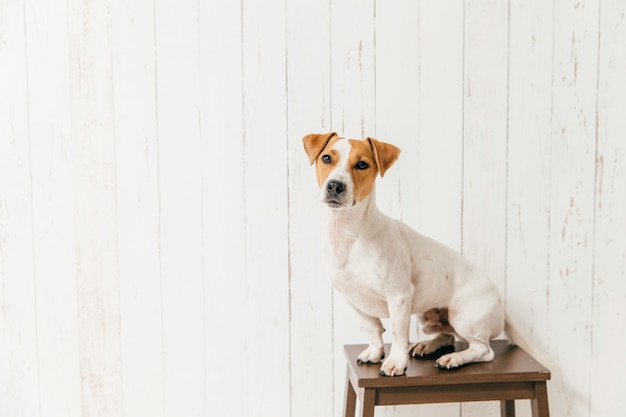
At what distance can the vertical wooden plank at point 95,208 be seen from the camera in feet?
5.34

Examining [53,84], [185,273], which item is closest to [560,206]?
[185,273]

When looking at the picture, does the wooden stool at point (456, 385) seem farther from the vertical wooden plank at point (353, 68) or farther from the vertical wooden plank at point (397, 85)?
the vertical wooden plank at point (353, 68)

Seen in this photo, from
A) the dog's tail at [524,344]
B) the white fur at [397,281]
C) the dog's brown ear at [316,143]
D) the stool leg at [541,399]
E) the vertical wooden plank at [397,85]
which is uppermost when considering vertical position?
the vertical wooden plank at [397,85]

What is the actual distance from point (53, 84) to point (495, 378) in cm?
134

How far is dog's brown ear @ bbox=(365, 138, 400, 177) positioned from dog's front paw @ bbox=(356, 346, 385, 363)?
41cm

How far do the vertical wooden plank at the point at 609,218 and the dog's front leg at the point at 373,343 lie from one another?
71 cm

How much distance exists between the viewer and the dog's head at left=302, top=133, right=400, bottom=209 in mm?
1198

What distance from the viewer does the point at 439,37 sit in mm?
1636

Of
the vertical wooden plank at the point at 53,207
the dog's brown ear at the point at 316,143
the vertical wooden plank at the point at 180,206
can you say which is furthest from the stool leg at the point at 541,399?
the vertical wooden plank at the point at 53,207

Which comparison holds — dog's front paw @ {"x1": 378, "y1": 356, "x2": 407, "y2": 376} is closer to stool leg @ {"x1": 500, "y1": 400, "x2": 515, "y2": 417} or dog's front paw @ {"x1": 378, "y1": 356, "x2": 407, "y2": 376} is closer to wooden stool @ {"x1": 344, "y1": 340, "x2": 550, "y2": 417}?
wooden stool @ {"x1": 344, "y1": 340, "x2": 550, "y2": 417}

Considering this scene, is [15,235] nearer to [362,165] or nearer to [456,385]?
[362,165]

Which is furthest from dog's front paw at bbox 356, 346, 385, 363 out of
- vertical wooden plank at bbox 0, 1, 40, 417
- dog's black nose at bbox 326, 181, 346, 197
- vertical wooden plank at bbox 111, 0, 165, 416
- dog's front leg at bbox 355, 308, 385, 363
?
vertical wooden plank at bbox 0, 1, 40, 417

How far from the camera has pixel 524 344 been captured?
57.9 inches

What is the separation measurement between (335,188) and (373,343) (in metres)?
0.41
